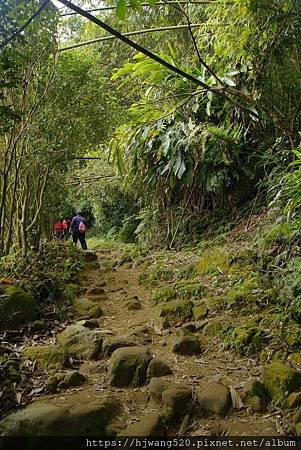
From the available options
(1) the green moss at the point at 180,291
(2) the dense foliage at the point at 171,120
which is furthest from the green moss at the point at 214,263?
(2) the dense foliage at the point at 171,120

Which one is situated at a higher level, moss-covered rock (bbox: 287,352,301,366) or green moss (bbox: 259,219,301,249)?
green moss (bbox: 259,219,301,249)

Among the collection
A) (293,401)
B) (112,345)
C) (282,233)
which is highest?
(282,233)

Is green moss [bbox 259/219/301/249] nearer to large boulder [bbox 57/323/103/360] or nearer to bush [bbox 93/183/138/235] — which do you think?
large boulder [bbox 57/323/103/360]

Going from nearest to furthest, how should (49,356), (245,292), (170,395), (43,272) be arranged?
(170,395), (49,356), (245,292), (43,272)

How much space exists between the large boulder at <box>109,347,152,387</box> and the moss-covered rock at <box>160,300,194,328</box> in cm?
92

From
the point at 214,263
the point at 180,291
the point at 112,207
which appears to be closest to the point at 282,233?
the point at 214,263

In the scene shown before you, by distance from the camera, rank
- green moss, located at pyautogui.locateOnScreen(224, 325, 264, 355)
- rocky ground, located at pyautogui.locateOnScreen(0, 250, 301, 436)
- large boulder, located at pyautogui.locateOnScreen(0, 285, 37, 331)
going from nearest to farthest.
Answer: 1. rocky ground, located at pyautogui.locateOnScreen(0, 250, 301, 436)
2. green moss, located at pyautogui.locateOnScreen(224, 325, 264, 355)
3. large boulder, located at pyautogui.locateOnScreen(0, 285, 37, 331)

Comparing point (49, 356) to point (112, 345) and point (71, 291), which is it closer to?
point (112, 345)

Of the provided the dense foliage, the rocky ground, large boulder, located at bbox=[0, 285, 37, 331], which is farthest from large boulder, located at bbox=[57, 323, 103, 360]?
the dense foliage

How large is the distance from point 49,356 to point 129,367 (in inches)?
27.2

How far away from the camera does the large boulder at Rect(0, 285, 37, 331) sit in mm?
4056

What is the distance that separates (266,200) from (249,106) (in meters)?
1.24

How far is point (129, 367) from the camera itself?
119 inches

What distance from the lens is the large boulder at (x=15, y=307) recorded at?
4056 mm
